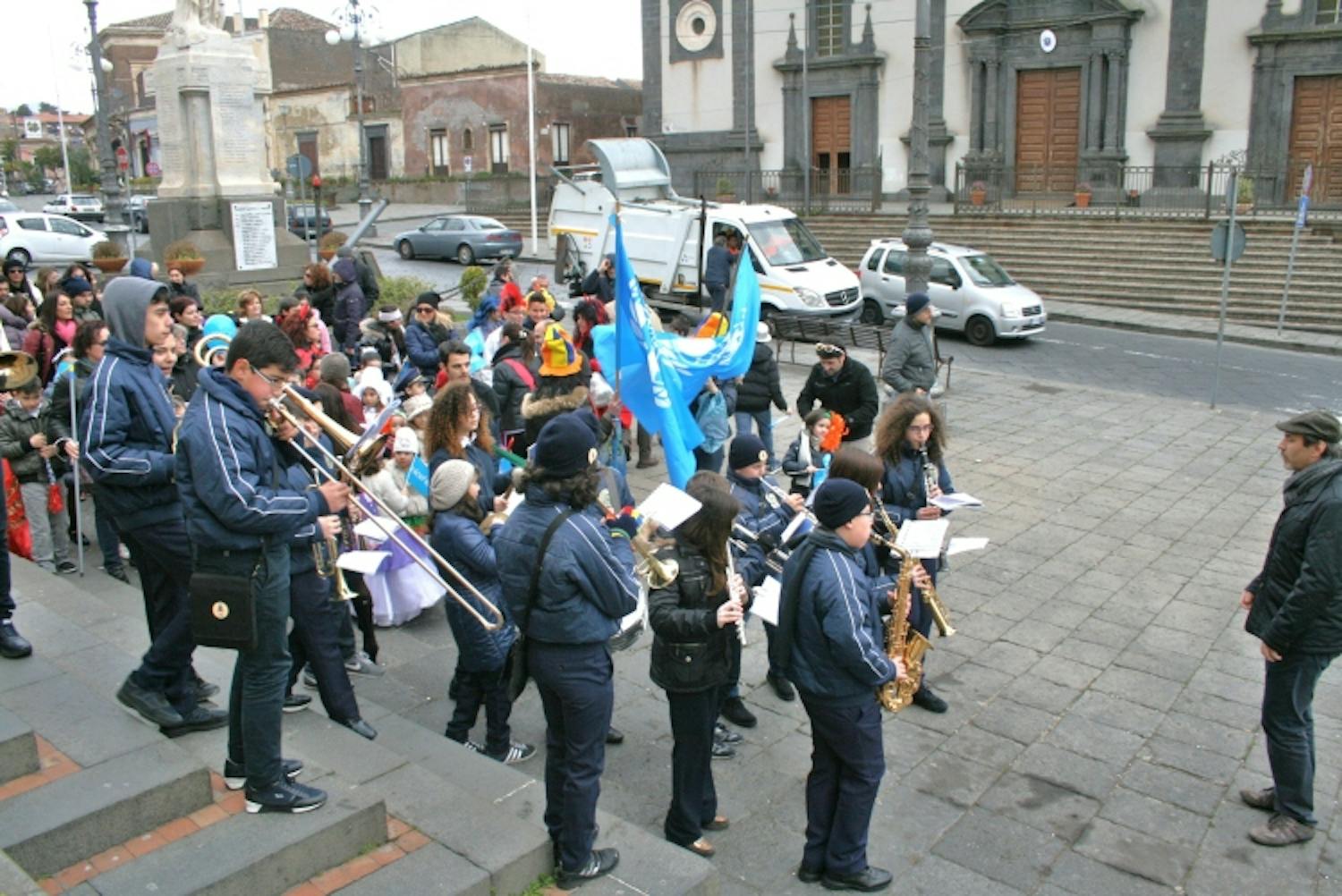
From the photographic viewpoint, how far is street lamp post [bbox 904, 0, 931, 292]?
42.7ft

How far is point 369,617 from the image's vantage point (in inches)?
260

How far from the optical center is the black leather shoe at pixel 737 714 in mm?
6137

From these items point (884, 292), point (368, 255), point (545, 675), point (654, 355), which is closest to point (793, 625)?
point (545, 675)

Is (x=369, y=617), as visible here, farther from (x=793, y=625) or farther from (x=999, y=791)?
(x=999, y=791)

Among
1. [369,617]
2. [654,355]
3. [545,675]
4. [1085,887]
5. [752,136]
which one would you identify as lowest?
[1085,887]

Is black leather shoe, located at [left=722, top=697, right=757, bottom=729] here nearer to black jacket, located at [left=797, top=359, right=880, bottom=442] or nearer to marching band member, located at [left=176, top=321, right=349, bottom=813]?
marching band member, located at [left=176, top=321, right=349, bottom=813]

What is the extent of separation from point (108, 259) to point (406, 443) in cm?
1058

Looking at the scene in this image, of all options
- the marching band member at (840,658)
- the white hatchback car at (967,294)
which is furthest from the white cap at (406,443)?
the white hatchback car at (967,294)

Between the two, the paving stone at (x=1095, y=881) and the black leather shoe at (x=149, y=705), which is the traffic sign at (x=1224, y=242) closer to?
the paving stone at (x=1095, y=881)

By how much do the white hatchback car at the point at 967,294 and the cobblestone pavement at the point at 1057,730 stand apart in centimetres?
882

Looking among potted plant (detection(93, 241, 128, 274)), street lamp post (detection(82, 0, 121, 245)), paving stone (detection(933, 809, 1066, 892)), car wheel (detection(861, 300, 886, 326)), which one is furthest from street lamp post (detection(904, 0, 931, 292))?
street lamp post (detection(82, 0, 121, 245))

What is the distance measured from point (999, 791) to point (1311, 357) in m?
16.1

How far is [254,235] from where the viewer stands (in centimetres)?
1733

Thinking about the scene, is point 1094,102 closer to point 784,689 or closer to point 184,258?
point 184,258
